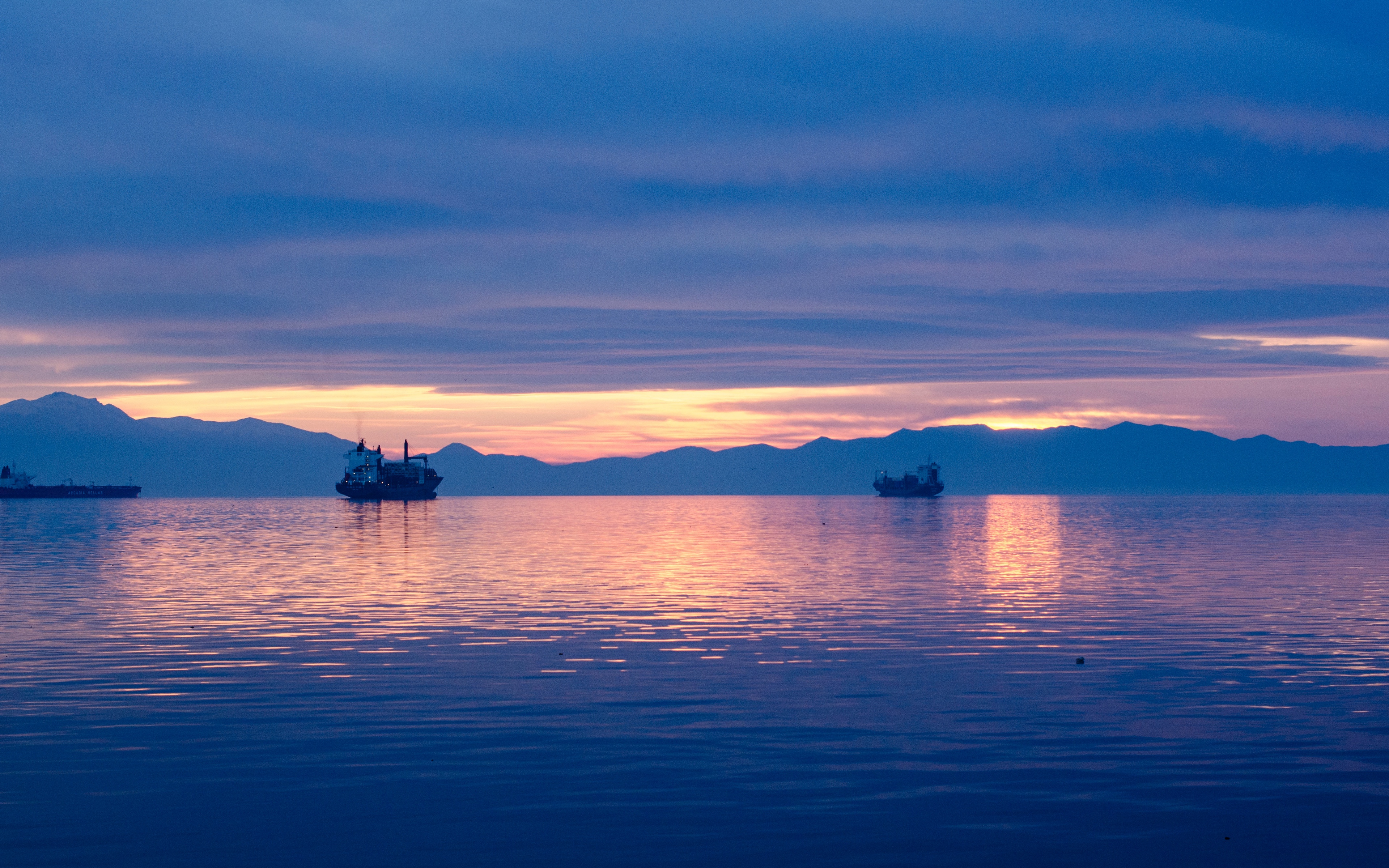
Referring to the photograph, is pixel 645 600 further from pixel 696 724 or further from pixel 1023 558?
pixel 1023 558

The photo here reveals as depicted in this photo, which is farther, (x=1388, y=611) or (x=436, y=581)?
(x=436, y=581)

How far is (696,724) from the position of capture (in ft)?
73.4

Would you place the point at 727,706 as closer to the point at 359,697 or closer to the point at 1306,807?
the point at 359,697

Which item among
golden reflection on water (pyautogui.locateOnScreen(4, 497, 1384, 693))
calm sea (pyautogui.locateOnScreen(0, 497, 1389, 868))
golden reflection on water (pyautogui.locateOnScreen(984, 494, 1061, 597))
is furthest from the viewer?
golden reflection on water (pyautogui.locateOnScreen(984, 494, 1061, 597))

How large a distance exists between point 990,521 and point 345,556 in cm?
11569

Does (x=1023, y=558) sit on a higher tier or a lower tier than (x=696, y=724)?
lower

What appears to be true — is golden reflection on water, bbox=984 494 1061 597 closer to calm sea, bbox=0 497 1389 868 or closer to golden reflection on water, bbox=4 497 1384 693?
golden reflection on water, bbox=4 497 1384 693

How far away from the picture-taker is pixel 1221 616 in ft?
131

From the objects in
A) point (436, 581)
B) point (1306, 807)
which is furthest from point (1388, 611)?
point (436, 581)

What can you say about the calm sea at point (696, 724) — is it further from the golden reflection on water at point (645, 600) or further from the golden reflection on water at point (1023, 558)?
the golden reflection on water at point (1023, 558)

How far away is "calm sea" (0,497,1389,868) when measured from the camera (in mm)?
15438

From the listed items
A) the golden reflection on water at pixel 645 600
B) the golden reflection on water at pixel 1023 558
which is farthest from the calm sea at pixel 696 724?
the golden reflection on water at pixel 1023 558

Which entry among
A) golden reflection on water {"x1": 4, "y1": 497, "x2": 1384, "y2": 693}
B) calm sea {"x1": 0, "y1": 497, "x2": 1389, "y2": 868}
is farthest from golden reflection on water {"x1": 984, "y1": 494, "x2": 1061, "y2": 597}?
calm sea {"x1": 0, "y1": 497, "x2": 1389, "y2": 868}

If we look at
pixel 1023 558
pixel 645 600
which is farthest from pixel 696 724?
pixel 1023 558
